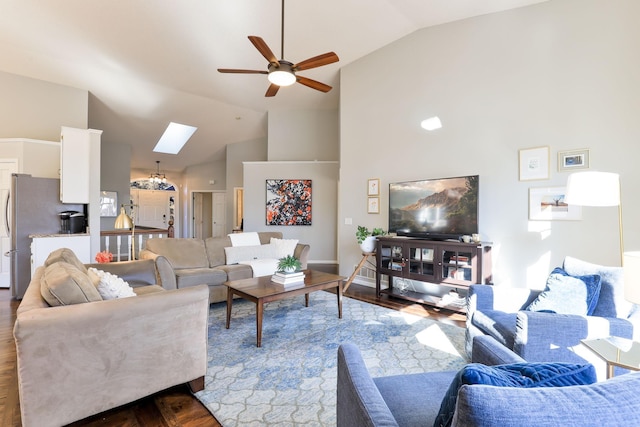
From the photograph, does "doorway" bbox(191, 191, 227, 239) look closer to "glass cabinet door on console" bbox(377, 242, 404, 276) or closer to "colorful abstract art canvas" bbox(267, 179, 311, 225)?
"colorful abstract art canvas" bbox(267, 179, 311, 225)

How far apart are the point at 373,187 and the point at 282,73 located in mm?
2469

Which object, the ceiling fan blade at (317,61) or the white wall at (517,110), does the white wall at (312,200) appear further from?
the ceiling fan blade at (317,61)

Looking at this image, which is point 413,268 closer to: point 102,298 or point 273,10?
point 102,298

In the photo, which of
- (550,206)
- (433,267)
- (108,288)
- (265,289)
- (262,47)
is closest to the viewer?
(108,288)

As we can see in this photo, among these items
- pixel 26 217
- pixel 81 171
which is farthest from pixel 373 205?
pixel 26 217

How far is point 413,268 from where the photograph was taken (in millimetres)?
4102

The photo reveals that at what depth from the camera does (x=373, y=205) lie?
504 centimetres

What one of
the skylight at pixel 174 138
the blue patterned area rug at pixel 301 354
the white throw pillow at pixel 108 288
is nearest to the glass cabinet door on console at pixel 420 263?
the blue patterned area rug at pixel 301 354

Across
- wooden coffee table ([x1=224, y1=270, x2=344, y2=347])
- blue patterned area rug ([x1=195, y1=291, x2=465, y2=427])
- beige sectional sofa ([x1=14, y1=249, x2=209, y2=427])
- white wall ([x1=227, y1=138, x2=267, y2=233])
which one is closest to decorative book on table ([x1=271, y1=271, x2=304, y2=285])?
wooden coffee table ([x1=224, y1=270, x2=344, y2=347])

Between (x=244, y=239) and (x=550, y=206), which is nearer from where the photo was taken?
(x=550, y=206)

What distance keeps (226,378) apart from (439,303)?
2776 millimetres

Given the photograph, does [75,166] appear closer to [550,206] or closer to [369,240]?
[369,240]

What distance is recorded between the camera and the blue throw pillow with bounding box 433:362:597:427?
746 mm

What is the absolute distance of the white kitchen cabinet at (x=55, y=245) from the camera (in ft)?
13.3
